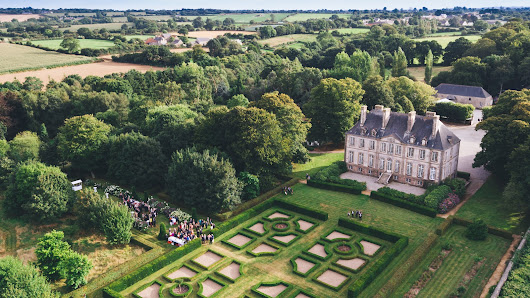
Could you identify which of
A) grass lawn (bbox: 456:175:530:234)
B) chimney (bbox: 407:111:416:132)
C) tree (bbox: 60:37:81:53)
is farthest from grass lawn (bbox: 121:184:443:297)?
tree (bbox: 60:37:81:53)

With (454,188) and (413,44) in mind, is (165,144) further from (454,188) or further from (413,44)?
(413,44)

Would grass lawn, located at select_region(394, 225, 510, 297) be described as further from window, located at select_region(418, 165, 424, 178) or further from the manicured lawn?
the manicured lawn

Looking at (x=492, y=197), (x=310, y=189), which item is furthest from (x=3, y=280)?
(x=492, y=197)

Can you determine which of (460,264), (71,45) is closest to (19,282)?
(460,264)

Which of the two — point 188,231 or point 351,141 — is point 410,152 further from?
point 188,231

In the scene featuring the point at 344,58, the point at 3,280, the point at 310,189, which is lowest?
the point at 310,189

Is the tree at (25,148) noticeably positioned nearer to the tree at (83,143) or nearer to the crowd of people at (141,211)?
the tree at (83,143)

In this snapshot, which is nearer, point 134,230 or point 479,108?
point 134,230
